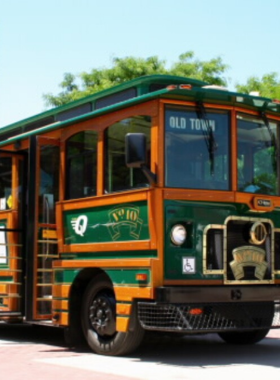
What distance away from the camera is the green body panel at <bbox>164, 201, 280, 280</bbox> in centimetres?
887

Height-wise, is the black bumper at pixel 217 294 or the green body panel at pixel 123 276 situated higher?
the green body panel at pixel 123 276

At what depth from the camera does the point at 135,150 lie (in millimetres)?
8844

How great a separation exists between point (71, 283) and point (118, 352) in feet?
4.00

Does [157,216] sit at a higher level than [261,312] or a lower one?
higher

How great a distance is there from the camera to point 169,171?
9.07 meters

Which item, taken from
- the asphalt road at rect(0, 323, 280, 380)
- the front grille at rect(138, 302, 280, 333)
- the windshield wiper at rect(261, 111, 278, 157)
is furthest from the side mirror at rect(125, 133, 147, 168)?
the asphalt road at rect(0, 323, 280, 380)

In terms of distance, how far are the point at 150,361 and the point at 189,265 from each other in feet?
3.95

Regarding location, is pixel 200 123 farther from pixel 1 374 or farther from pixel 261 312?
pixel 1 374

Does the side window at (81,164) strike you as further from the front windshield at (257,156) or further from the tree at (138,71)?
the tree at (138,71)

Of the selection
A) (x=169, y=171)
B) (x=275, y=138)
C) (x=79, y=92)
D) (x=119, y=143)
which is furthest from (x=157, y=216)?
(x=79, y=92)

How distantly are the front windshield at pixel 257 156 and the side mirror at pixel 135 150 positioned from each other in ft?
4.44

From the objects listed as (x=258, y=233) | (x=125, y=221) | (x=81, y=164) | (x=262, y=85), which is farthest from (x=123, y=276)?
(x=262, y=85)

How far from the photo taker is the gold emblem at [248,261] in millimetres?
9273

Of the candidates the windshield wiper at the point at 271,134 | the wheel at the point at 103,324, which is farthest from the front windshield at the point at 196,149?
the wheel at the point at 103,324
